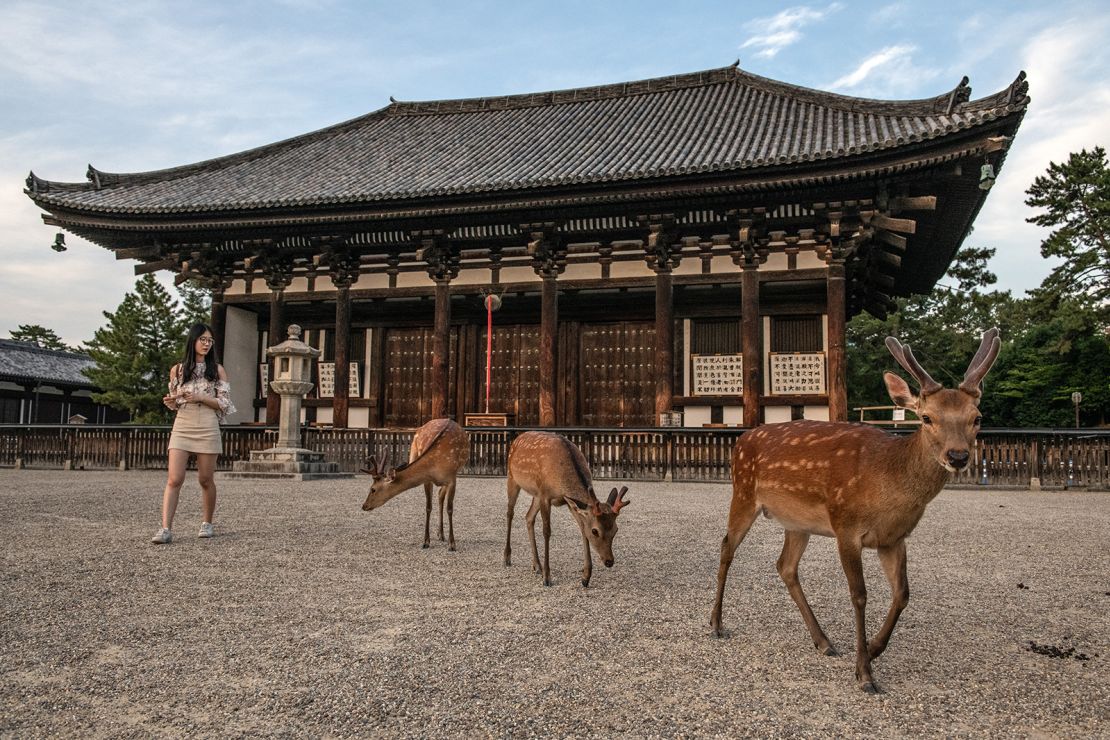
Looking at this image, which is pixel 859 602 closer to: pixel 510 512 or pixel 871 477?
pixel 871 477

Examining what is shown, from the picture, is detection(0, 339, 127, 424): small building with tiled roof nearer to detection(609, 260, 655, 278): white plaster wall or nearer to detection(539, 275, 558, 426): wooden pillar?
detection(539, 275, 558, 426): wooden pillar

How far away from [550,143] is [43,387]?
29026mm

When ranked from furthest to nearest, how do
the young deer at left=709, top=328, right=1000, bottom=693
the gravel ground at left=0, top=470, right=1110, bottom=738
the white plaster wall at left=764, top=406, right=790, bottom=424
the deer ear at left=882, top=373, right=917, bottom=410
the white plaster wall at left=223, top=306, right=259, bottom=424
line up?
the white plaster wall at left=223, top=306, right=259, bottom=424
the white plaster wall at left=764, top=406, right=790, bottom=424
the deer ear at left=882, top=373, right=917, bottom=410
the young deer at left=709, top=328, right=1000, bottom=693
the gravel ground at left=0, top=470, right=1110, bottom=738

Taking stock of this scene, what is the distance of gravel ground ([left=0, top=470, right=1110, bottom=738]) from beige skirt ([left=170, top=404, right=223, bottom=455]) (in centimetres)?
85

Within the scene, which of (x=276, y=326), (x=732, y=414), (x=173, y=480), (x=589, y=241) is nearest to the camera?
(x=173, y=480)

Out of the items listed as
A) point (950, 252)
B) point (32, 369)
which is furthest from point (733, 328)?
point (32, 369)

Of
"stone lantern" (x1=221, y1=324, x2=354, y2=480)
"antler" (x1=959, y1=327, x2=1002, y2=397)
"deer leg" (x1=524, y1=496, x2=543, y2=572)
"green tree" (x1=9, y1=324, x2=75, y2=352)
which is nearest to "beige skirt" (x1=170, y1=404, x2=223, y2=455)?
"deer leg" (x1=524, y1=496, x2=543, y2=572)

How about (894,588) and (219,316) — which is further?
(219,316)

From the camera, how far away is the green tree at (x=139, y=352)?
3078 cm

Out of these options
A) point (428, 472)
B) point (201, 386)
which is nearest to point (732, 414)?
point (428, 472)

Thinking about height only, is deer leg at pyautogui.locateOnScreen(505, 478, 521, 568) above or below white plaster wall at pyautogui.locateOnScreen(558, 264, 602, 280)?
below

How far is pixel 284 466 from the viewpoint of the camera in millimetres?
13648

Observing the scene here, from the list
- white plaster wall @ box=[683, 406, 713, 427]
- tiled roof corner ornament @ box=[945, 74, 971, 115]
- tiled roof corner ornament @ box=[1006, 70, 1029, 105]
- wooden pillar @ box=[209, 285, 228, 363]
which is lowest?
white plaster wall @ box=[683, 406, 713, 427]

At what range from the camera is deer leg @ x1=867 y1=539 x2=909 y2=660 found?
2896 mm
